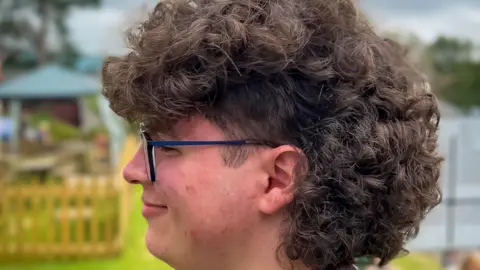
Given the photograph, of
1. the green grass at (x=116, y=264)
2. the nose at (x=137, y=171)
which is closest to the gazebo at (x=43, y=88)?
the green grass at (x=116, y=264)

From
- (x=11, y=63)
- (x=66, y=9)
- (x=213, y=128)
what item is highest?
(x=66, y=9)

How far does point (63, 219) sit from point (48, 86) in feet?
14.8

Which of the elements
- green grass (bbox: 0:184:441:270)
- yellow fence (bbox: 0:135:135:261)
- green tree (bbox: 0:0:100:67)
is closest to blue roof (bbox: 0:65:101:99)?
yellow fence (bbox: 0:135:135:261)

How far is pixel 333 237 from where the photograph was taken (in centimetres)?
112

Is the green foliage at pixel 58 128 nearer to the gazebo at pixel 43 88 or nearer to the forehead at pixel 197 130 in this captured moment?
the gazebo at pixel 43 88

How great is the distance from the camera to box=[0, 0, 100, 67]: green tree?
17125mm

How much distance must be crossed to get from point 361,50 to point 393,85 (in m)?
0.12

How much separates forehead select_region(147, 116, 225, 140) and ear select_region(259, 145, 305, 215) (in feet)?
0.38

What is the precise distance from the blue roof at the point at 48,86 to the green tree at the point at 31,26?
696cm

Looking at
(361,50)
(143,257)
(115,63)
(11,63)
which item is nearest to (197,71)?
(115,63)

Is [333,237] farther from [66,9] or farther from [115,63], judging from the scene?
[66,9]

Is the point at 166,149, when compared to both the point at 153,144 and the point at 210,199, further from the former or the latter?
the point at 210,199

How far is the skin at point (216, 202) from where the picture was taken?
1.07 metres

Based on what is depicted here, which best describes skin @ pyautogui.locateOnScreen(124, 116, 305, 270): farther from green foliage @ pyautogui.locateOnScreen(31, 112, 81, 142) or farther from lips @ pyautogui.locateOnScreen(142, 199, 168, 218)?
green foliage @ pyautogui.locateOnScreen(31, 112, 81, 142)
